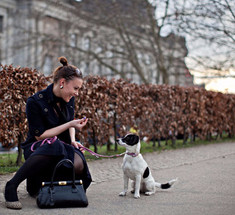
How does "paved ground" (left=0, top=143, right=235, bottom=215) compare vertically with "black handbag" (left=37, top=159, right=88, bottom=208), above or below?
below

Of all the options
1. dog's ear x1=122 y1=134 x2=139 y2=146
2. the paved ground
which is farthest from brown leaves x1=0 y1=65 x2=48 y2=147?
dog's ear x1=122 y1=134 x2=139 y2=146

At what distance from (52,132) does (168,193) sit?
1.94 m

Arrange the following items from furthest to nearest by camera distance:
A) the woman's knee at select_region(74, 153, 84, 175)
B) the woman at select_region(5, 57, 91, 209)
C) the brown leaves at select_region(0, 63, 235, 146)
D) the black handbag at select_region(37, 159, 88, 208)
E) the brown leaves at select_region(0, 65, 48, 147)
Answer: the brown leaves at select_region(0, 63, 235, 146) < the brown leaves at select_region(0, 65, 48, 147) < the woman's knee at select_region(74, 153, 84, 175) < the woman at select_region(5, 57, 91, 209) < the black handbag at select_region(37, 159, 88, 208)

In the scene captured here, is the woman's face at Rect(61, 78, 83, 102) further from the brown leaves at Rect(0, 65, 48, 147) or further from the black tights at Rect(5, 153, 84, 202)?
the brown leaves at Rect(0, 65, 48, 147)

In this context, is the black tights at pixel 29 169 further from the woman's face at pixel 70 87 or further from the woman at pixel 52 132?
the woman's face at pixel 70 87

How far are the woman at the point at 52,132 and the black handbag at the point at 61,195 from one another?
22 cm

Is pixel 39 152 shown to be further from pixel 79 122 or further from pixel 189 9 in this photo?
pixel 189 9

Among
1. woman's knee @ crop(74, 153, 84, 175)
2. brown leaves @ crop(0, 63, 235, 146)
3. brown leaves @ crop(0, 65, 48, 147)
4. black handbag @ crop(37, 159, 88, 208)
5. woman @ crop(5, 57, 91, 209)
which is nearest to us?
black handbag @ crop(37, 159, 88, 208)

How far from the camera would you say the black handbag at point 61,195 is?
13.6 feet

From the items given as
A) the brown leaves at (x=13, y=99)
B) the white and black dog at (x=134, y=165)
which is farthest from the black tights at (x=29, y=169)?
the brown leaves at (x=13, y=99)

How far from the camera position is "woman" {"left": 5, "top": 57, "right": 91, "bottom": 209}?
4.38 meters

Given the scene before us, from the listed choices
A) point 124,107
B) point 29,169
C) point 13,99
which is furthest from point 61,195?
point 124,107

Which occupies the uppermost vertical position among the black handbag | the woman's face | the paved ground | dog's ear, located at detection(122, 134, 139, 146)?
the woman's face

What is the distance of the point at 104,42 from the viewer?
23922 millimetres
